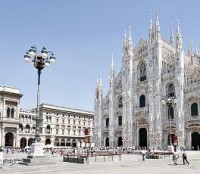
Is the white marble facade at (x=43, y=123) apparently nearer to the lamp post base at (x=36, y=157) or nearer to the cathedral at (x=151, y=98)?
the cathedral at (x=151, y=98)

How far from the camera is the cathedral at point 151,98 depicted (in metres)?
43.8

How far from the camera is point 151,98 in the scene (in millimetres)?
49219

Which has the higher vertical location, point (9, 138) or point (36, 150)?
point (36, 150)

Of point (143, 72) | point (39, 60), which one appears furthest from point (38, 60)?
point (143, 72)

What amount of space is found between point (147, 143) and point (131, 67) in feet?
51.3

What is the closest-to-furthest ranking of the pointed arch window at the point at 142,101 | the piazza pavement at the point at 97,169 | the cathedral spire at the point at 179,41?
the piazza pavement at the point at 97,169 < the cathedral spire at the point at 179,41 < the pointed arch window at the point at 142,101

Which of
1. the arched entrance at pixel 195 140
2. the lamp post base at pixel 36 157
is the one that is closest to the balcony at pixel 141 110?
the arched entrance at pixel 195 140

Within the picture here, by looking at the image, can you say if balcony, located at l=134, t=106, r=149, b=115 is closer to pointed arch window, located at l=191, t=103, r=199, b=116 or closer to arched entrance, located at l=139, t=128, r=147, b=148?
arched entrance, located at l=139, t=128, r=147, b=148

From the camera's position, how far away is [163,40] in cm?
5369

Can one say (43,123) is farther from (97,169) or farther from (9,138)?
(97,169)

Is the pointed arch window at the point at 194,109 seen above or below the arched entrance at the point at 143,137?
above

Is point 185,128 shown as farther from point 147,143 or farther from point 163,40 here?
point 163,40

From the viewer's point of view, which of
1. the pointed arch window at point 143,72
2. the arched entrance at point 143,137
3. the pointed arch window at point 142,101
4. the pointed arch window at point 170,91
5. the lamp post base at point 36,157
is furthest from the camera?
the pointed arch window at point 143,72

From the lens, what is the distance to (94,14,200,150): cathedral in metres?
43.8
